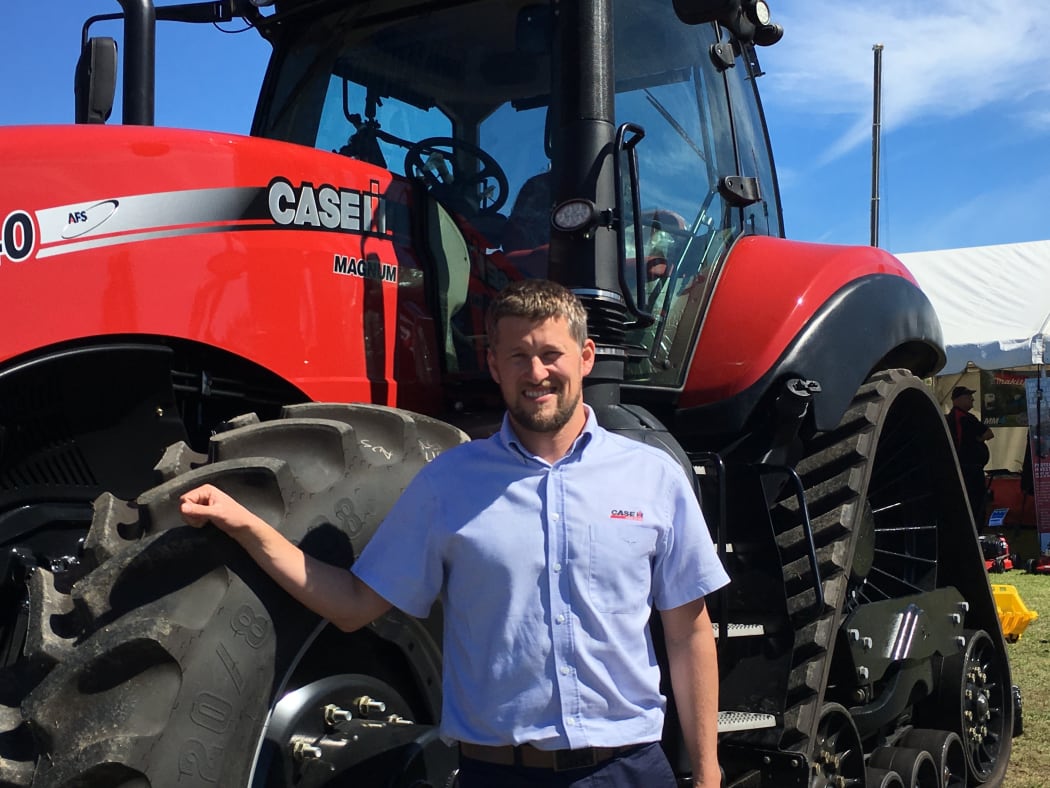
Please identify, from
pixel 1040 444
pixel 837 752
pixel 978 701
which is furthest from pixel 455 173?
pixel 1040 444

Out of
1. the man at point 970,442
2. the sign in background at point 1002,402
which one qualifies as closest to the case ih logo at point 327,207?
the man at point 970,442

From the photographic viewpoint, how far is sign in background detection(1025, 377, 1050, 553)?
12195 mm

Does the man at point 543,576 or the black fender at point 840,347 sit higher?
the black fender at point 840,347

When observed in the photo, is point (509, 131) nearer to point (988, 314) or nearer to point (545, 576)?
point (545, 576)

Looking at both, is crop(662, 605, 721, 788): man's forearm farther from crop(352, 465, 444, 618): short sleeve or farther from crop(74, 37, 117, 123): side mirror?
crop(74, 37, 117, 123): side mirror

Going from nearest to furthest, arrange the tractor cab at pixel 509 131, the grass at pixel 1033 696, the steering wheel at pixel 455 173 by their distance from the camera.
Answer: the tractor cab at pixel 509 131 < the steering wheel at pixel 455 173 < the grass at pixel 1033 696

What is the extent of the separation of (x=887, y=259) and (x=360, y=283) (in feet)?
7.32

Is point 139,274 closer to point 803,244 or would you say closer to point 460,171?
point 460,171

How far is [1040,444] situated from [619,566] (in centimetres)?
1175

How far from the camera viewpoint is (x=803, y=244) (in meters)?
3.99

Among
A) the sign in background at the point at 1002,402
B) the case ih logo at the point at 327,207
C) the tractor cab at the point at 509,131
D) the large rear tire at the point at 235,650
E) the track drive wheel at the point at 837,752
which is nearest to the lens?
the large rear tire at the point at 235,650

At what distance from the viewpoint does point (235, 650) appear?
2092 millimetres

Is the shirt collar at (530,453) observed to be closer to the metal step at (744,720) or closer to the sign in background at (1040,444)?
the metal step at (744,720)

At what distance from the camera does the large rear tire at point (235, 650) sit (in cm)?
192
